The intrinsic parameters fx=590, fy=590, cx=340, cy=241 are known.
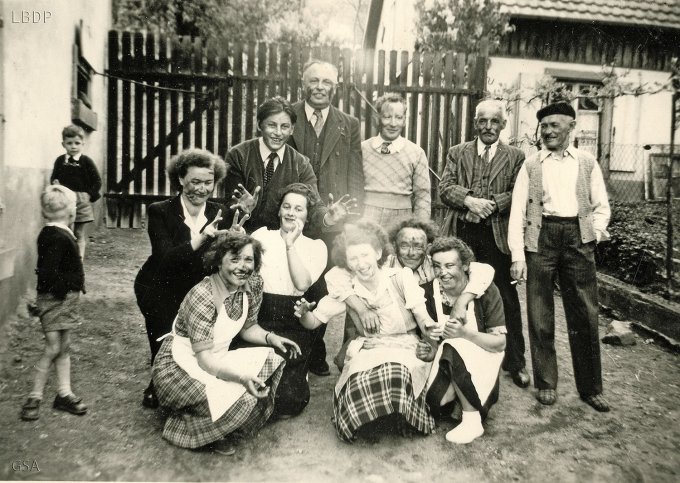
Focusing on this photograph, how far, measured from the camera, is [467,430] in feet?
9.76

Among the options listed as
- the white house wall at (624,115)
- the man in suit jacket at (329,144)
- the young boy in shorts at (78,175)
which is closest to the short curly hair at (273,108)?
the man in suit jacket at (329,144)

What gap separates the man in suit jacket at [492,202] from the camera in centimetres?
369

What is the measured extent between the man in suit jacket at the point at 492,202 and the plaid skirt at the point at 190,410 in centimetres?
169

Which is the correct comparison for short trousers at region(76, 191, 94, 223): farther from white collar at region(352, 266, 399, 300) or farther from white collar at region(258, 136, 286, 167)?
white collar at region(352, 266, 399, 300)

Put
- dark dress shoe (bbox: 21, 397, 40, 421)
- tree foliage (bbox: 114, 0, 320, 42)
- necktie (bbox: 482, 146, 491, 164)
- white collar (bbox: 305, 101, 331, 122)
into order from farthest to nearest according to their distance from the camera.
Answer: tree foliage (bbox: 114, 0, 320, 42)
white collar (bbox: 305, 101, 331, 122)
necktie (bbox: 482, 146, 491, 164)
dark dress shoe (bbox: 21, 397, 40, 421)

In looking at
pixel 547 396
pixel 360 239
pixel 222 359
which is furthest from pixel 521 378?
pixel 222 359

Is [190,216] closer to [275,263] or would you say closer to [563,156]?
[275,263]

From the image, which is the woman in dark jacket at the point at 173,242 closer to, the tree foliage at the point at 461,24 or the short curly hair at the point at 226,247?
the short curly hair at the point at 226,247

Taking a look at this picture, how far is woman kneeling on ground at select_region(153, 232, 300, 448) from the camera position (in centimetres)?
276

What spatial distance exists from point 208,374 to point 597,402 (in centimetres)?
221

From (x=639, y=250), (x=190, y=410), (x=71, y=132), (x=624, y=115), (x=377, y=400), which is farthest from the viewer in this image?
(x=624, y=115)

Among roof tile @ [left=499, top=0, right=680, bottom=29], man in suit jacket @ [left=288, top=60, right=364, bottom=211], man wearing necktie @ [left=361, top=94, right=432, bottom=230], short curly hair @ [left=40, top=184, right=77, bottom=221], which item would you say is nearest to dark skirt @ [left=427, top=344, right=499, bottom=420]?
man wearing necktie @ [left=361, top=94, right=432, bottom=230]

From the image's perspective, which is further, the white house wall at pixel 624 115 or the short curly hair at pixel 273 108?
the white house wall at pixel 624 115

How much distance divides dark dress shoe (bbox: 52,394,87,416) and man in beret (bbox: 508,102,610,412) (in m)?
2.48
